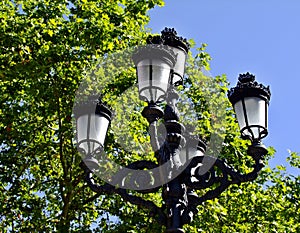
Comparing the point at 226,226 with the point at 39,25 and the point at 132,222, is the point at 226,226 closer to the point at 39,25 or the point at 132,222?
the point at 132,222

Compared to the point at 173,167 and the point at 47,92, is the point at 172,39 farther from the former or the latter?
the point at 47,92

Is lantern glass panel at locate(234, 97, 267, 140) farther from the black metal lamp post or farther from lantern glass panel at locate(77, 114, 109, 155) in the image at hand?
lantern glass panel at locate(77, 114, 109, 155)

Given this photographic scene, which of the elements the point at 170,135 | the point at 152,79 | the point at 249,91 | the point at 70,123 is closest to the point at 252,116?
the point at 249,91

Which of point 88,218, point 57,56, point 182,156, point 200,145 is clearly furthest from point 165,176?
point 88,218

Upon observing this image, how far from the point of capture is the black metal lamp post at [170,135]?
464 cm

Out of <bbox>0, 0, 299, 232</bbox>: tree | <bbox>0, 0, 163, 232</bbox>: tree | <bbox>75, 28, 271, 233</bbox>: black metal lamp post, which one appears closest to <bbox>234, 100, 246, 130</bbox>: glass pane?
<bbox>75, 28, 271, 233</bbox>: black metal lamp post

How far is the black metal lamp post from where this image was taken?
464cm

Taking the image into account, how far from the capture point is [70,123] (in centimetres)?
1008

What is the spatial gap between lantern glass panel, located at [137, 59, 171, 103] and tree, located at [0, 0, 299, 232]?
4.79 meters

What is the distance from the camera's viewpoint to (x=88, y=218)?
1118cm

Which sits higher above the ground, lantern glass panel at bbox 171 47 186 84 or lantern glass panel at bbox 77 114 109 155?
lantern glass panel at bbox 171 47 186 84

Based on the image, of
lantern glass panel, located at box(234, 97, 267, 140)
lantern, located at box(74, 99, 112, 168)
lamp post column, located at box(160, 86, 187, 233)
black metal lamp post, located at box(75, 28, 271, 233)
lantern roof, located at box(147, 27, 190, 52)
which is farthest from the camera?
lantern roof, located at box(147, 27, 190, 52)

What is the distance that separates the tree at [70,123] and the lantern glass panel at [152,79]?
189 inches

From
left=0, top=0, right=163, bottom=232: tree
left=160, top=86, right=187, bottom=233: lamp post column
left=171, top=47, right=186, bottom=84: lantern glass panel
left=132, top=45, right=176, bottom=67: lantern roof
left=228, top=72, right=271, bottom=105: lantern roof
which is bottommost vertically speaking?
left=160, top=86, right=187, bottom=233: lamp post column
